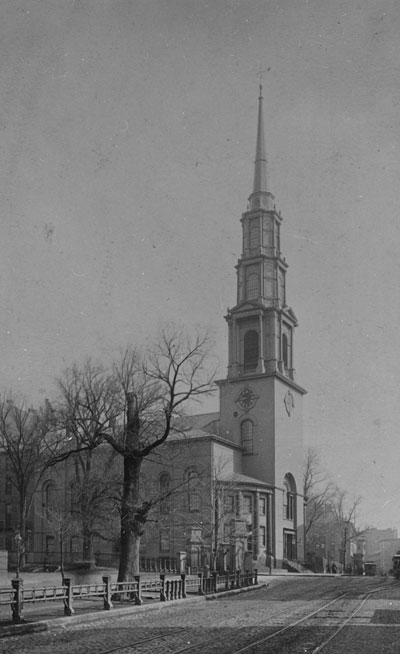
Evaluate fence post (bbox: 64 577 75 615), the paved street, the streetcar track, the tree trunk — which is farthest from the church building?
the streetcar track

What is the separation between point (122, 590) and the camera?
25.5 m

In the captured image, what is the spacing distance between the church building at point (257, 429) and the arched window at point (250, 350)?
9 cm

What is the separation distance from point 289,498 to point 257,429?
6.97 m

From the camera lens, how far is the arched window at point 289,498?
67625 millimetres

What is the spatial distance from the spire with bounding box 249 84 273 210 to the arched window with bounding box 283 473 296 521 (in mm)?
24853

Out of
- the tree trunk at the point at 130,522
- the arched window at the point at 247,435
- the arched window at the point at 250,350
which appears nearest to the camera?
the tree trunk at the point at 130,522

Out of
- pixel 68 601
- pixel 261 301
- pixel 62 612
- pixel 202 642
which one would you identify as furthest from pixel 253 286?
pixel 202 642

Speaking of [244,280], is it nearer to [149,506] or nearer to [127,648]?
[149,506]

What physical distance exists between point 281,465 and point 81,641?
2049 inches

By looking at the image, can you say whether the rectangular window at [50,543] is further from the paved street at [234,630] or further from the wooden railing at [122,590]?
the paved street at [234,630]

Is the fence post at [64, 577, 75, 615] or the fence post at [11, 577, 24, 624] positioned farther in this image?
the fence post at [64, 577, 75, 615]

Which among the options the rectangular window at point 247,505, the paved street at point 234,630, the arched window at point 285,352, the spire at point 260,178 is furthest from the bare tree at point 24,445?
the spire at point 260,178

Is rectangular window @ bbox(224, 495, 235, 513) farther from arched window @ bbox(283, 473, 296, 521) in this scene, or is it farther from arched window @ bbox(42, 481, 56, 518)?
arched window @ bbox(42, 481, 56, 518)

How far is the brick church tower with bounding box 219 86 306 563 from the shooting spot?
66.8 metres
